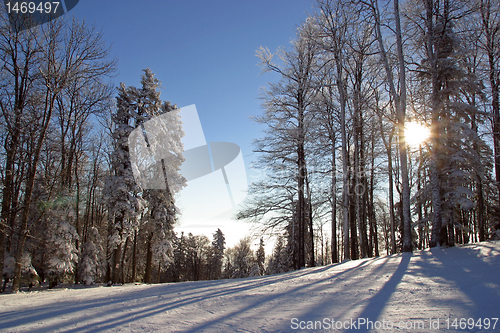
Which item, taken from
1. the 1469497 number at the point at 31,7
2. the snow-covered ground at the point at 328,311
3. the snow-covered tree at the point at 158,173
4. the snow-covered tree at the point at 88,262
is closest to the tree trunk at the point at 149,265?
the snow-covered tree at the point at 158,173

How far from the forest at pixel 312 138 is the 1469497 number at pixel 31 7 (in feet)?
2.06

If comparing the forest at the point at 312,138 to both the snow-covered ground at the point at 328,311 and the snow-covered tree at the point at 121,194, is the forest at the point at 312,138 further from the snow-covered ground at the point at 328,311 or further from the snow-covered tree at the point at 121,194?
the snow-covered ground at the point at 328,311

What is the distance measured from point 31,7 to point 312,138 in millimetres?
13724

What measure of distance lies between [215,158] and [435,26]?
38.7 ft

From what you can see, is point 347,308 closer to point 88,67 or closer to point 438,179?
point 438,179

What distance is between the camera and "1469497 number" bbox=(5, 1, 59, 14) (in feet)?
35.4

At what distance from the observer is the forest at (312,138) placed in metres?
10.4

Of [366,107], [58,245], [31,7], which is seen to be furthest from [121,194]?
[366,107]

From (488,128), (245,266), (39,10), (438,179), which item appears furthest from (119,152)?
(245,266)

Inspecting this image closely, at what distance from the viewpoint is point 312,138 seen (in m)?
14.8

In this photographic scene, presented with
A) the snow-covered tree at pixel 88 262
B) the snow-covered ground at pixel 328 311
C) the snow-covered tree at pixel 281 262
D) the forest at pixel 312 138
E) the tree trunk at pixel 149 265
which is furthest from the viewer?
the snow-covered tree at pixel 281 262

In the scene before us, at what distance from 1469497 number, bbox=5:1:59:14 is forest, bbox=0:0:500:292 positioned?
2.06 feet

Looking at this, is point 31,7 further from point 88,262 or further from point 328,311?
point 328,311

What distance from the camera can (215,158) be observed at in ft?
53.1
